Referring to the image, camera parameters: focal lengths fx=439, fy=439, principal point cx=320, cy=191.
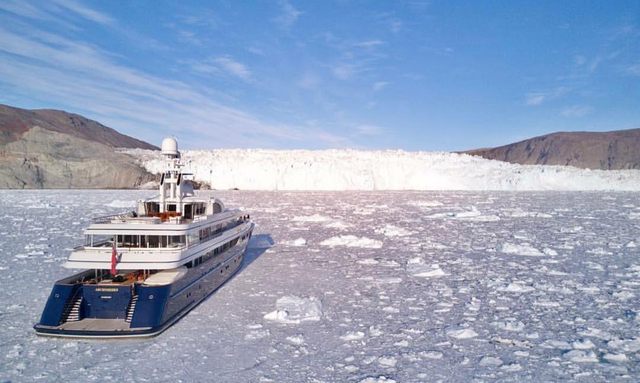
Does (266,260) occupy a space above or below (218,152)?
below

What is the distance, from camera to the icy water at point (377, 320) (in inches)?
192

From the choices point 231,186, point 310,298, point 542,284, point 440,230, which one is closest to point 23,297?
point 310,298

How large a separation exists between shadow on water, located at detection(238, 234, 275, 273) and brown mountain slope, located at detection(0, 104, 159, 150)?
6543 centimetres

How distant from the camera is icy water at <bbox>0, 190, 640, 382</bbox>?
4.88 metres

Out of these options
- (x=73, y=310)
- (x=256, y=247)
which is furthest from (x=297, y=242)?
(x=73, y=310)

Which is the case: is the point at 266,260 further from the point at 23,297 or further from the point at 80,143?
the point at 80,143

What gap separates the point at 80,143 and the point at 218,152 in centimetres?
1564

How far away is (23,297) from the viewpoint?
7.50 meters

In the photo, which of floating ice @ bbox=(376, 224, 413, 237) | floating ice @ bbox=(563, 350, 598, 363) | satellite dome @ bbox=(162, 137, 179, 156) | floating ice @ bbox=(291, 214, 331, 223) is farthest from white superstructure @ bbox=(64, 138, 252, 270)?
floating ice @ bbox=(291, 214, 331, 223)

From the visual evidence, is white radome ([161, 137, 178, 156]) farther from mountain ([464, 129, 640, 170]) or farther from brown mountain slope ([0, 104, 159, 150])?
mountain ([464, 129, 640, 170])

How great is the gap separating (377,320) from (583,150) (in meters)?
152

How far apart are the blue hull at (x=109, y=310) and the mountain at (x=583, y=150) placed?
137979 mm

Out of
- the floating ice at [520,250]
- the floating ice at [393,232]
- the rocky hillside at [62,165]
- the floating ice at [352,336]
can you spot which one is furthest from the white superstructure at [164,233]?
the rocky hillside at [62,165]

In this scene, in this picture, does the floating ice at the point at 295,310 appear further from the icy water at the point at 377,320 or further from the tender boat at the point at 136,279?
the tender boat at the point at 136,279
